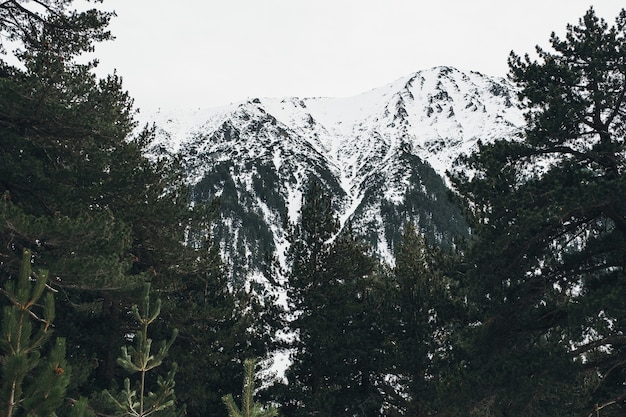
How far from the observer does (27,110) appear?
29.8 ft

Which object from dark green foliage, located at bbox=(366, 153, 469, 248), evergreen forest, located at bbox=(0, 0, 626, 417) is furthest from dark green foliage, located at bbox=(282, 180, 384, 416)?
dark green foliage, located at bbox=(366, 153, 469, 248)

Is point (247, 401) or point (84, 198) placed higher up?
point (84, 198)

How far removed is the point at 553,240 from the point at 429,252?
16.3 ft

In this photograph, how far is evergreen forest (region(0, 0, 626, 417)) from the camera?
9188 millimetres

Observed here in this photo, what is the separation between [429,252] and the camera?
15.3m

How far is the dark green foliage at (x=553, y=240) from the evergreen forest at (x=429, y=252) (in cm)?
4

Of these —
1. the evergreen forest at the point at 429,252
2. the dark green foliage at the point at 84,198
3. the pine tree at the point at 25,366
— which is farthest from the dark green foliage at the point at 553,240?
the pine tree at the point at 25,366

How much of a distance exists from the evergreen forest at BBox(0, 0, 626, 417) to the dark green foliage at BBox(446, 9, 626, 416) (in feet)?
0.14

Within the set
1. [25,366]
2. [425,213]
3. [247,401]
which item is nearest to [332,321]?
[247,401]

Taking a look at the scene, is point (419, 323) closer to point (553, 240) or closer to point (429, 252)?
point (429, 252)

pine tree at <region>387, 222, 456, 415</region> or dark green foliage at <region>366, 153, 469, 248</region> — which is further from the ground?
dark green foliage at <region>366, 153, 469, 248</region>

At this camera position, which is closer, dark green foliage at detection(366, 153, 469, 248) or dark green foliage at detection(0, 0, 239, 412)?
dark green foliage at detection(0, 0, 239, 412)

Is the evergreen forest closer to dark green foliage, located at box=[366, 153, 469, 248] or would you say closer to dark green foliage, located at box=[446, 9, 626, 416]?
dark green foliage, located at box=[446, 9, 626, 416]

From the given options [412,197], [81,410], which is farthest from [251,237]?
[81,410]
